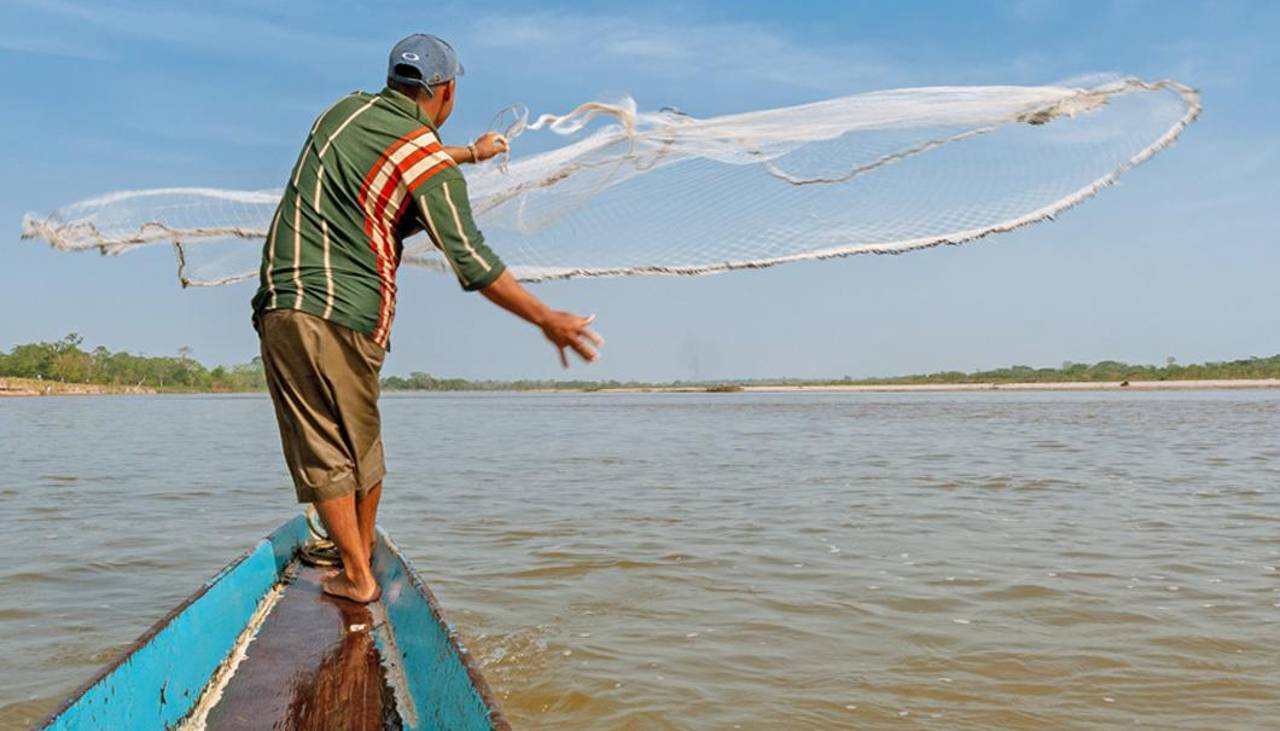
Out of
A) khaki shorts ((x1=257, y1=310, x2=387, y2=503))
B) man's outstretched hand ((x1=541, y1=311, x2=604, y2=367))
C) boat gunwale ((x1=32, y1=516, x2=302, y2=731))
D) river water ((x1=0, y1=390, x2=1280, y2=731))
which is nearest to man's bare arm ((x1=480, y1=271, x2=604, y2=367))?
man's outstretched hand ((x1=541, y1=311, x2=604, y2=367))

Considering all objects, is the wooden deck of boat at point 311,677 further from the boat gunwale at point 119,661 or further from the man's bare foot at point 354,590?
the boat gunwale at point 119,661

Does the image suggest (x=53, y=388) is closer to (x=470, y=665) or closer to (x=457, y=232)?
(x=457, y=232)

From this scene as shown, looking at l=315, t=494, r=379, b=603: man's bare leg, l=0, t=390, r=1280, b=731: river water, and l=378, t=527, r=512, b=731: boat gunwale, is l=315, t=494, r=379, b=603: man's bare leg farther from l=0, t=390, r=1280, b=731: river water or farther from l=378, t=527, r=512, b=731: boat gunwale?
l=0, t=390, r=1280, b=731: river water

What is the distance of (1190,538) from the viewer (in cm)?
746

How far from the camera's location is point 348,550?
11.2ft

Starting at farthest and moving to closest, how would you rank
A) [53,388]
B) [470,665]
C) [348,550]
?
1. [53,388]
2. [348,550]
3. [470,665]

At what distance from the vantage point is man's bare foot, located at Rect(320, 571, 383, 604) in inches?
140

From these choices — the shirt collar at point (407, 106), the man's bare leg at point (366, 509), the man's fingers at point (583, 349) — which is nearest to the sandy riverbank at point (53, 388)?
the man's bare leg at point (366, 509)

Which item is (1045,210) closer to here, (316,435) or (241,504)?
(316,435)

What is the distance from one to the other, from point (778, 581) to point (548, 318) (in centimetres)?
390

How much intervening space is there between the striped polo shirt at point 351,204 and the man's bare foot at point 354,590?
1.01 metres

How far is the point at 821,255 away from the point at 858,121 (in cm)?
87

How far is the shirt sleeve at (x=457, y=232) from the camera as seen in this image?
2.75 m

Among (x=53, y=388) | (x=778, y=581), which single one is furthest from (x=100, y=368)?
(x=778, y=581)
